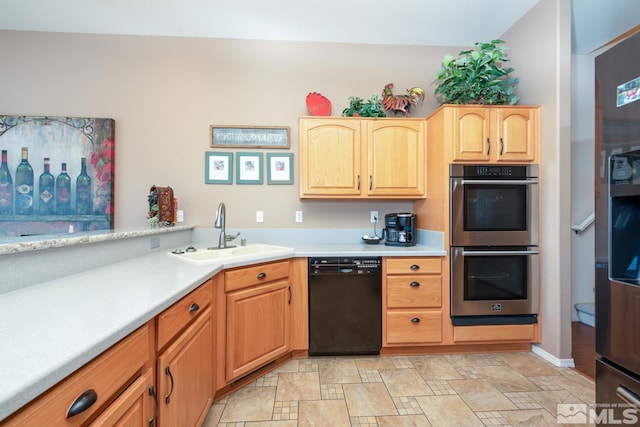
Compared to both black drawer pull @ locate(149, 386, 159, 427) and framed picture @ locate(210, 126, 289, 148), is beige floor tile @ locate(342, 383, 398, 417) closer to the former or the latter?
black drawer pull @ locate(149, 386, 159, 427)

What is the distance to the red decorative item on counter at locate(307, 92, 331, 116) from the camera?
252 cm

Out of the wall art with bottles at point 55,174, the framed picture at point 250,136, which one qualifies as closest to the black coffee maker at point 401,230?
the framed picture at point 250,136

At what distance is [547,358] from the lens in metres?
2.14

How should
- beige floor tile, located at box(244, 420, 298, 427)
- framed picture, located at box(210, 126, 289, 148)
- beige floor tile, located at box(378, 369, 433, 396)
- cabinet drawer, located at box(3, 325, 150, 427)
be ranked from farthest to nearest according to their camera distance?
framed picture, located at box(210, 126, 289, 148)
beige floor tile, located at box(378, 369, 433, 396)
beige floor tile, located at box(244, 420, 298, 427)
cabinet drawer, located at box(3, 325, 150, 427)

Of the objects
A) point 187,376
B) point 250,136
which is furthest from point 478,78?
point 187,376

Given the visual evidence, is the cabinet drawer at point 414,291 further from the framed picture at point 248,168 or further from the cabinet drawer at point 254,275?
the framed picture at point 248,168

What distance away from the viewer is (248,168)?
2.68 metres

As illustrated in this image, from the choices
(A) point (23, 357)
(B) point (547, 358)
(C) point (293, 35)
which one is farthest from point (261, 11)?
(B) point (547, 358)

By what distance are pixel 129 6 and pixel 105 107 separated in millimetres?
898

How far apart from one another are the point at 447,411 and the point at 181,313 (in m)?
1.59

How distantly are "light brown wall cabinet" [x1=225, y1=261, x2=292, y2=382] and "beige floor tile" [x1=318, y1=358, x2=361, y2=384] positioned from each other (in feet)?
1.02

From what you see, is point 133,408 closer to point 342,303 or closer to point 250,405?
point 250,405

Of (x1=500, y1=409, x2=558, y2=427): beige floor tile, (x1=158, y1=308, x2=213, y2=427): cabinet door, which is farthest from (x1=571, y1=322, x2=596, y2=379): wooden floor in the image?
(x1=158, y1=308, x2=213, y2=427): cabinet door

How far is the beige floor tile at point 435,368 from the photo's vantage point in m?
1.95
